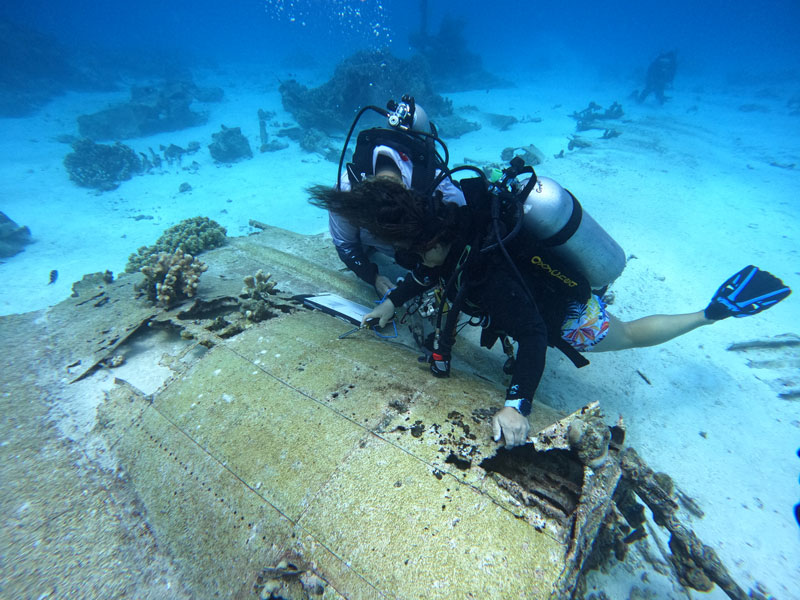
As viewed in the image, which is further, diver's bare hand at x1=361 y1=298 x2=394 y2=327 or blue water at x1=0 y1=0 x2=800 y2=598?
blue water at x1=0 y1=0 x2=800 y2=598

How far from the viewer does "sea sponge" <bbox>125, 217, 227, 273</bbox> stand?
6609 millimetres

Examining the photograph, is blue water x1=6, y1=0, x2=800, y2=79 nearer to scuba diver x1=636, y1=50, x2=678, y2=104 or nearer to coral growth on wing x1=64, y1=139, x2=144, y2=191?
scuba diver x1=636, y1=50, x2=678, y2=104

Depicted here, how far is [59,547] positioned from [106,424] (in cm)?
97

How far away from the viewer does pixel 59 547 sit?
2.19 m

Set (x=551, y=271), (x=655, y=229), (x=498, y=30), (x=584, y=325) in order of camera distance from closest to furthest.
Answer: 1. (x=551, y=271)
2. (x=584, y=325)
3. (x=655, y=229)
4. (x=498, y=30)

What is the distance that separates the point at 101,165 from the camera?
15.3 metres

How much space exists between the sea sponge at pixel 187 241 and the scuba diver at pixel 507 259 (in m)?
5.16

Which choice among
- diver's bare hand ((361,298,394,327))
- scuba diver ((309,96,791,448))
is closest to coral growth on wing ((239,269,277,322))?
diver's bare hand ((361,298,394,327))

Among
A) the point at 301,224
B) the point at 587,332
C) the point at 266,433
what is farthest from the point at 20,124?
the point at 587,332

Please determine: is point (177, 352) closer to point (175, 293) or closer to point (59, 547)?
point (175, 293)

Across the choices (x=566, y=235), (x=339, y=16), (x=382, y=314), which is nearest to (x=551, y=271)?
(x=566, y=235)

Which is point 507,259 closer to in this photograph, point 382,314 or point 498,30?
point 382,314

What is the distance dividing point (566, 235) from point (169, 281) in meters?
4.60

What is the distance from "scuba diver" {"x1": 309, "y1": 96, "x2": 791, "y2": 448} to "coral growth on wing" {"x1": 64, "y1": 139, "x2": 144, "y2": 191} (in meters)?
18.6
